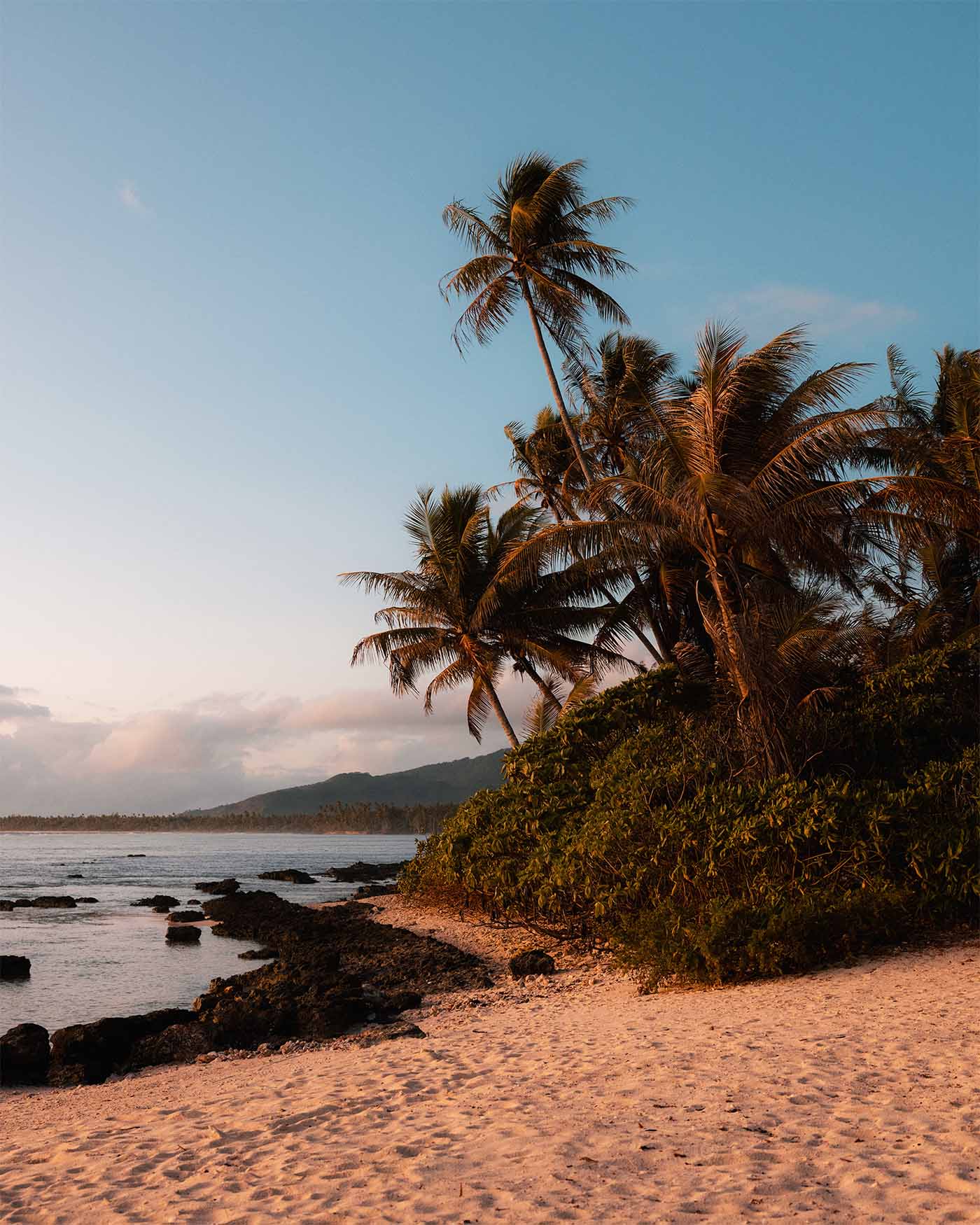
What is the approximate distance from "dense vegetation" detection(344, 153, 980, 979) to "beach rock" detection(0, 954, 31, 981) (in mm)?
7498

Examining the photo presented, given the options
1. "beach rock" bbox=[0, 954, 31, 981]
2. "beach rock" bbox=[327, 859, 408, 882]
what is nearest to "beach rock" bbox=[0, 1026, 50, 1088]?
"beach rock" bbox=[0, 954, 31, 981]

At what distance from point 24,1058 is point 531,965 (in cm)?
633

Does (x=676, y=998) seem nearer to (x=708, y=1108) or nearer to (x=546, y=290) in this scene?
(x=708, y=1108)

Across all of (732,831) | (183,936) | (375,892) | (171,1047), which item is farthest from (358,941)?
(375,892)

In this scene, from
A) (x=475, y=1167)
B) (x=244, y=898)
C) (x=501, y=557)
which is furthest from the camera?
(x=244, y=898)

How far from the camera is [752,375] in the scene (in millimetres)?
16969

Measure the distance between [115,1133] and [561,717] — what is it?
11119 millimetres

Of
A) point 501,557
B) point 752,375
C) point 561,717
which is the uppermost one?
point 752,375

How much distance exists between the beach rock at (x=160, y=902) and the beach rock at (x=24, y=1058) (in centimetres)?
1869

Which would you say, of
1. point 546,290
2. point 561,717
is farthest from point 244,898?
point 546,290

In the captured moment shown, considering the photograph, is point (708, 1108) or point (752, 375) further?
point (752, 375)

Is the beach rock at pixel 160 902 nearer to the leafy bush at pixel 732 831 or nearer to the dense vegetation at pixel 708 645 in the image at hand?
the dense vegetation at pixel 708 645

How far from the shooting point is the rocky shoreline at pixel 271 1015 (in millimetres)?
9273

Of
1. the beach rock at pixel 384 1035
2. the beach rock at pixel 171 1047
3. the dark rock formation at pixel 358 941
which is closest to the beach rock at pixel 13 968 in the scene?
the dark rock formation at pixel 358 941
